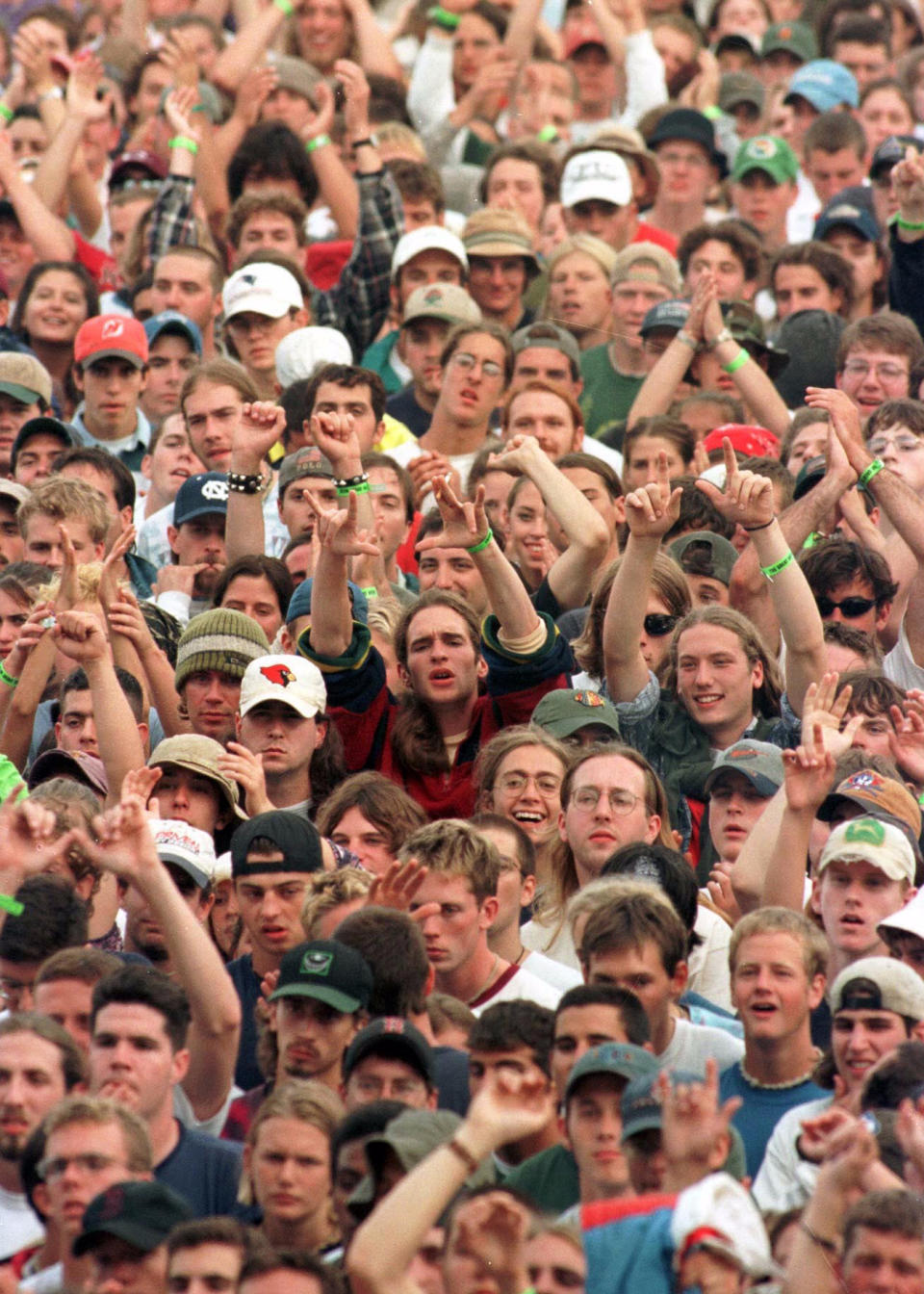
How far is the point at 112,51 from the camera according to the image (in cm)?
1625

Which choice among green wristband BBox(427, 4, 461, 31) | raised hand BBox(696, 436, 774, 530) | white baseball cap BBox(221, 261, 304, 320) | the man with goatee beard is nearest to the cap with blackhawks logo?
the man with goatee beard

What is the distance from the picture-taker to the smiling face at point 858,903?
7707 millimetres

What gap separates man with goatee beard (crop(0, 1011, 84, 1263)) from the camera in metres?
6.75

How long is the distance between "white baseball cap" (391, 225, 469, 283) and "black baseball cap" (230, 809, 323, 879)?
17.0 feet

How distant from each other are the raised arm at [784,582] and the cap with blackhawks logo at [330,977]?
94.1 inches

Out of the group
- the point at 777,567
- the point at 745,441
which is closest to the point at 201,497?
the point at 745,441

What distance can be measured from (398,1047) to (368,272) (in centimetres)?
682

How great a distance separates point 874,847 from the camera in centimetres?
775

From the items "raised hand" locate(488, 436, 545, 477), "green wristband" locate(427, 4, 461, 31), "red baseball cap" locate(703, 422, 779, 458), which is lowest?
"red baseball cap" locate(703, 422, 779, 458)

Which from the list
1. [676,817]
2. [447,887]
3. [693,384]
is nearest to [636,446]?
[693,384]

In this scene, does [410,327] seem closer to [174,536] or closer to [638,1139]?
[174,536]

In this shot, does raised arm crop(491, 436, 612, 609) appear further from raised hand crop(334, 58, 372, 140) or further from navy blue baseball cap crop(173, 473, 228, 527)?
raised hand crop(334, 58, 372, 140)

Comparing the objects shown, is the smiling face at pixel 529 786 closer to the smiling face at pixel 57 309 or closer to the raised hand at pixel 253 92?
the smiling face at pixel 57 309

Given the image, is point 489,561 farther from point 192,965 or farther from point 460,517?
point 192,965
